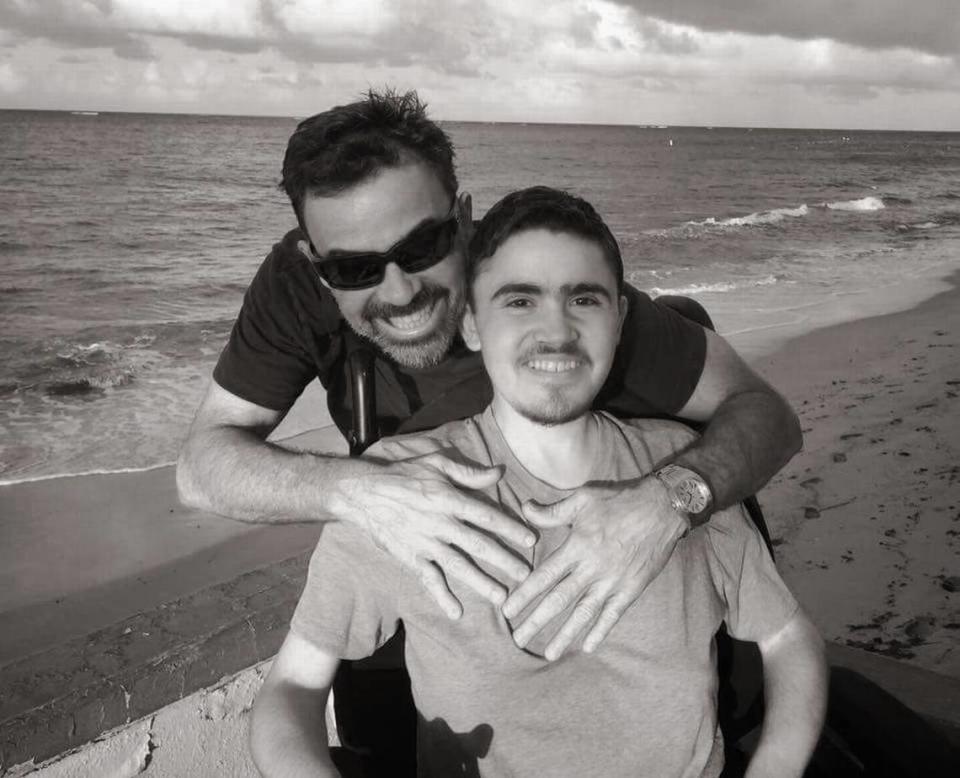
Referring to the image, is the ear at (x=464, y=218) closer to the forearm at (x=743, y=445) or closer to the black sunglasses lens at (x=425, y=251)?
the black sunglasses lens at (x=425, y=251)

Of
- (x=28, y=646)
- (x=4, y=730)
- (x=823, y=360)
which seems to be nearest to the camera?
(x=4, y=730)

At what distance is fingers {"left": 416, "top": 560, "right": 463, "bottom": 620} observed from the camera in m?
1.67

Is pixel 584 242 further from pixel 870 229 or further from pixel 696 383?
pixel 870 229

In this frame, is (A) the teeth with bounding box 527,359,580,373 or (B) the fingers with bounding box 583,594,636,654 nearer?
(B) the fingers with bounding box 583,594,636,654

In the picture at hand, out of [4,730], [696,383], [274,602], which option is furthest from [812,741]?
[4,730]

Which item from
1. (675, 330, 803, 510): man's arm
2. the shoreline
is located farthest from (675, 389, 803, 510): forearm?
the shoreline

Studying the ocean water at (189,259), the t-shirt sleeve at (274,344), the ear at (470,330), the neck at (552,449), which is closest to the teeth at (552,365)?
the neck at (552,449)

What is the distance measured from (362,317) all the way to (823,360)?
770 cm

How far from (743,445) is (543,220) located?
0.85 m

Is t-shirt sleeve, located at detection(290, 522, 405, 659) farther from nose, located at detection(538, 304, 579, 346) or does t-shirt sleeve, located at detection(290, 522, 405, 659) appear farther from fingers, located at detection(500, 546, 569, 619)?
nose, located at detection(538, 304, 579, 346)

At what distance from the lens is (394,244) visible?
2582 mm

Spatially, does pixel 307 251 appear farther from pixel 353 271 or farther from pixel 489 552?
pixel 489 552

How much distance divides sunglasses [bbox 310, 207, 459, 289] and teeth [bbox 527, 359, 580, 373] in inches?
31.3

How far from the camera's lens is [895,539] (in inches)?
185
